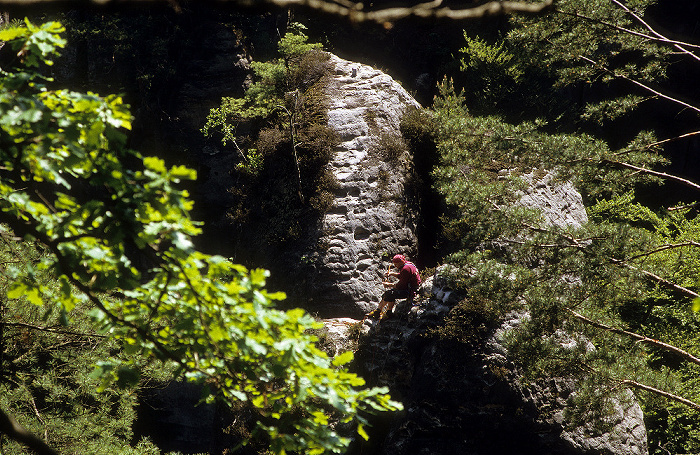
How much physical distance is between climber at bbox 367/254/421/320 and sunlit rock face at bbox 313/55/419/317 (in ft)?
3.31

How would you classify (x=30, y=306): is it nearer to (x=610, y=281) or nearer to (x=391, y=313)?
(x=391, y=313)

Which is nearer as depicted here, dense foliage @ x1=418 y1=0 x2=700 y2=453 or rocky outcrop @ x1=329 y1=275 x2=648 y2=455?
dense foliage @ x1=418 y1=0 x2=700 y2=453

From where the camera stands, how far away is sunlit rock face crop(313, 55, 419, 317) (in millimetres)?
12031

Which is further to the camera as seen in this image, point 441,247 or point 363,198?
point 441,247

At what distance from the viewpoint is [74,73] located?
59.4 feet

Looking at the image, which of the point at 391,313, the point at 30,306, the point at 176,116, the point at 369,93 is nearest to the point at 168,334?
the point at 30,306

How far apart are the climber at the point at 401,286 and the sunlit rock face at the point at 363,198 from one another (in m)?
1.01

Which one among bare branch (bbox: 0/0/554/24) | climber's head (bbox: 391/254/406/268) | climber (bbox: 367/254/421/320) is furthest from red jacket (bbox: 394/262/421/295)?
bare branch (bbox: 0/0/554/24)

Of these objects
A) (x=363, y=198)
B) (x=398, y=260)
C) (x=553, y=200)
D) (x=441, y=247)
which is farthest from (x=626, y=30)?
(x=363, y=198)

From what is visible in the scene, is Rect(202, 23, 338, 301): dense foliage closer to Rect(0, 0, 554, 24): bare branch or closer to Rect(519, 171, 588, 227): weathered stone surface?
Rect(519, 171, 588, 227): weathered stone surface

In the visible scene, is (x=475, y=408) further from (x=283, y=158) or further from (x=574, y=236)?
(x=283, y=158)

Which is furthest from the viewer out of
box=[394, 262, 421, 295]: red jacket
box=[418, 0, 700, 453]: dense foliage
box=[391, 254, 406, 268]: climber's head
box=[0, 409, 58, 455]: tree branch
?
box=[391, 254, 406, 268]: climber's head

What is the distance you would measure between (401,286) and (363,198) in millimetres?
3058

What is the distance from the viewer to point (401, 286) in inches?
429
